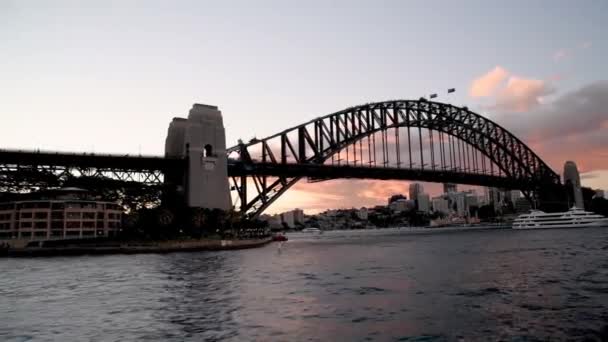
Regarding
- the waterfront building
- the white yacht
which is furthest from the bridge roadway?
the white yacht

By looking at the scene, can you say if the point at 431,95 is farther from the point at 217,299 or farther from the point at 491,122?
the point at 217,299

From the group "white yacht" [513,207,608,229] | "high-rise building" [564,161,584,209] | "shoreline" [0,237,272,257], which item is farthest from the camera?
"high-rise building" [564,161,584,209]

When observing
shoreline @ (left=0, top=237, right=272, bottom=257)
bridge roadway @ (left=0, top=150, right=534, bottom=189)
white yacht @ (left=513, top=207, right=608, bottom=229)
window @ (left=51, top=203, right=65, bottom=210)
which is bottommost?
shoreline @ (left=0, top=237, right=272, bottom=257)

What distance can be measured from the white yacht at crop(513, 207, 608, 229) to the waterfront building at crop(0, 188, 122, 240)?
90.1m

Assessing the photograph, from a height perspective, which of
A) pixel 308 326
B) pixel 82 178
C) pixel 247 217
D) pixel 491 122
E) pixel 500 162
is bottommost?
pixel 308 326

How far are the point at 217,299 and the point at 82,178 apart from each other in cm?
5174

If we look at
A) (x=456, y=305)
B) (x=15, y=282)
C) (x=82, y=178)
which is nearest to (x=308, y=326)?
(x=456, y=305)

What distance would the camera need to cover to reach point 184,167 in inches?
2766

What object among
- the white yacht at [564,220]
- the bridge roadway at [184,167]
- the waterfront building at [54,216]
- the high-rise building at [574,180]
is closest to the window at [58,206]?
the waterfront building at [54,216]

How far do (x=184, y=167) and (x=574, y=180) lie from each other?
110 meters

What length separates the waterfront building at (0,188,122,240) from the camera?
6669 centimetres

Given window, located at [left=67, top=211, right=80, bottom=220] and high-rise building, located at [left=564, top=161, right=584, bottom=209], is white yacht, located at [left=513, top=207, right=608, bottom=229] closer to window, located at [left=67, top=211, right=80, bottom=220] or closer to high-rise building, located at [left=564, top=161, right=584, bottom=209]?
high-rise building, located at [left=564, top=161, right=584, bottom=209]

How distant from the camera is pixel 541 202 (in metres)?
124

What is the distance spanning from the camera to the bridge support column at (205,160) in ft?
225
